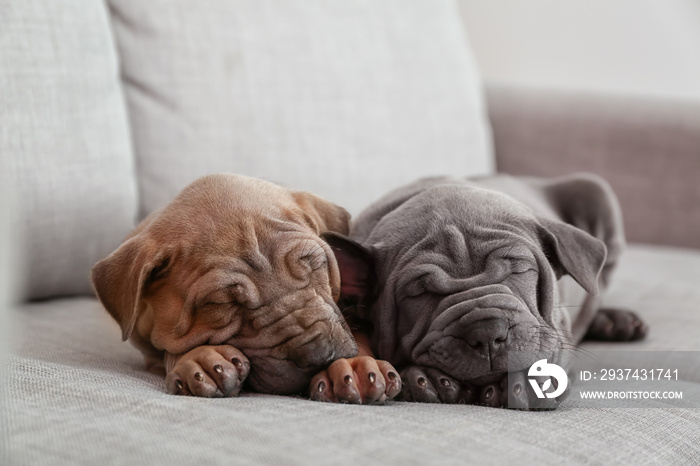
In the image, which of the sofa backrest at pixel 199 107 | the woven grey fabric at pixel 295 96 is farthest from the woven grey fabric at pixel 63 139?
the woven grey fabric at pixel 295 96

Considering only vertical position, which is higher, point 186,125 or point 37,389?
point 186,125

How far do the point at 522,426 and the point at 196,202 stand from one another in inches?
42.8

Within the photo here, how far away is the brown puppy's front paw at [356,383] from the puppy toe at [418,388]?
106 mm

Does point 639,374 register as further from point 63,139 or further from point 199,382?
point 63,139

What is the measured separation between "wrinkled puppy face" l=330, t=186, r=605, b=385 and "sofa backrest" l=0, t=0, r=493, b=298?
1080 millimetres

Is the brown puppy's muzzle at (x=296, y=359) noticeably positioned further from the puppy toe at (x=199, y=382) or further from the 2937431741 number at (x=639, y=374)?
the 2937431741 number at (x=639, y=374)

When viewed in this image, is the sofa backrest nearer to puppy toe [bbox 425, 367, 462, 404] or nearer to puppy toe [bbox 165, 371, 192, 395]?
puppy toe [bbox 165, 371, 192, 395]

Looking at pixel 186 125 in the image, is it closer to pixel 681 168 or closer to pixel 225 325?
pixel 225 325

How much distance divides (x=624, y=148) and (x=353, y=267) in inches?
107

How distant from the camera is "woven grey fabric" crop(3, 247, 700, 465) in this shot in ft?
4.89

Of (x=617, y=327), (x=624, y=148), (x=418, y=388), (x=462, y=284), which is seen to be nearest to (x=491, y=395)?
(x=418, y=388)

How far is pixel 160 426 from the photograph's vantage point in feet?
5.32

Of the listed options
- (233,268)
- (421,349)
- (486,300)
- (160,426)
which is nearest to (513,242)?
(486,300)

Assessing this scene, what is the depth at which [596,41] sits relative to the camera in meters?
6.33
